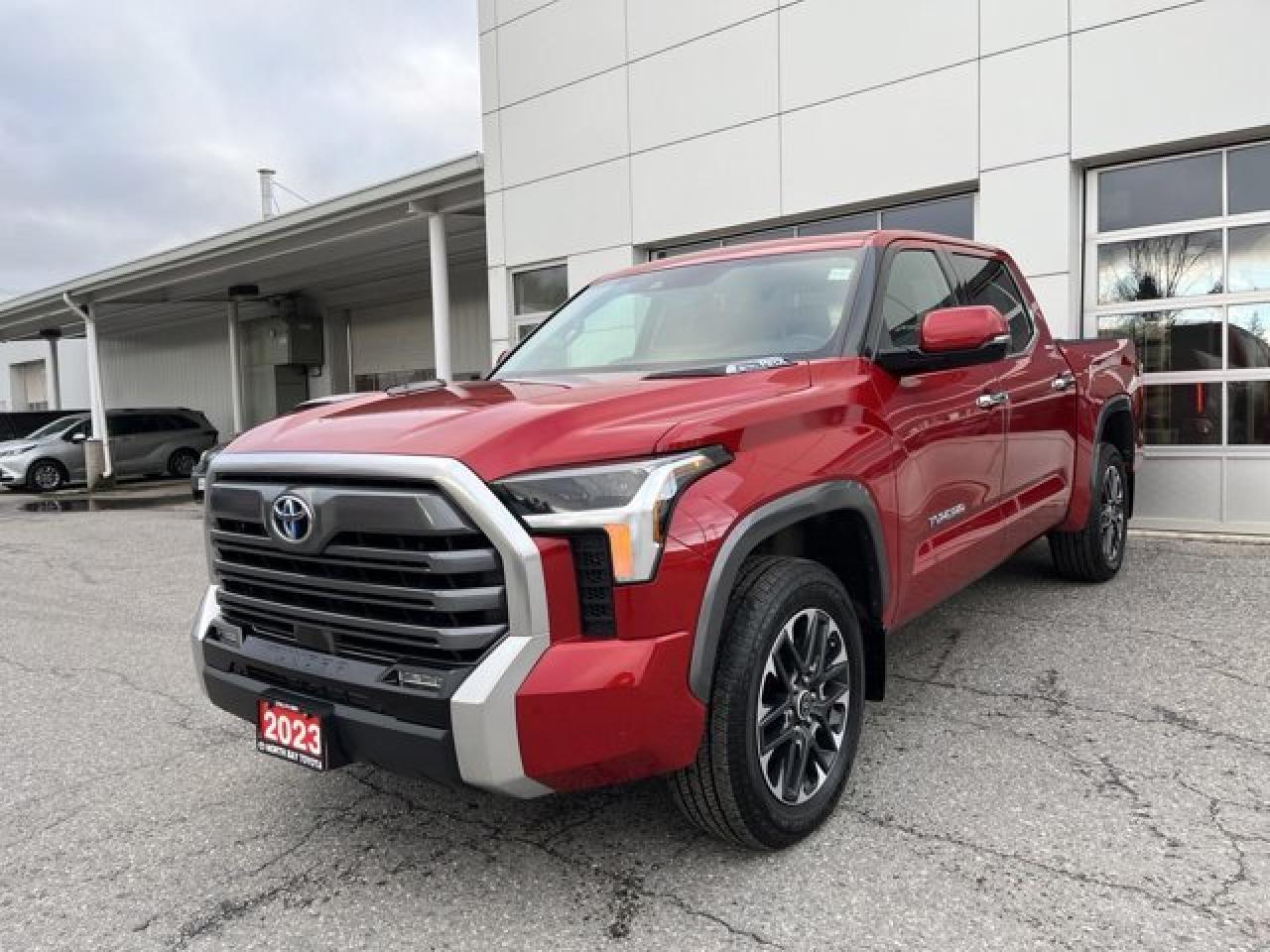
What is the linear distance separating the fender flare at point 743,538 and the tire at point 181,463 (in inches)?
832

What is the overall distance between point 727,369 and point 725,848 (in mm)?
1402

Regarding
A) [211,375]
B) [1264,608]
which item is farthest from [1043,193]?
[211,375]

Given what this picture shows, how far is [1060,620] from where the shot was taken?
A: 4.81 meters

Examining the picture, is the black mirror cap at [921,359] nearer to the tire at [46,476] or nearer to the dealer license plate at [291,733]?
the dealer license plate at [291,733]

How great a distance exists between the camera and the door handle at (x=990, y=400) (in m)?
3.67

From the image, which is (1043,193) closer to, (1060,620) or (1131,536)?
(1131,536)

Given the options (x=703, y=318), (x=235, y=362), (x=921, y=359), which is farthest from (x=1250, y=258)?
(x=235, y=362)

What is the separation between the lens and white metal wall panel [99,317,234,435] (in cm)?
2766

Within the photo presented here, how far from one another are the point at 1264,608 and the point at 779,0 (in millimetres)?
7105

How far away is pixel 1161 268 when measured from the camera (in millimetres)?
7484

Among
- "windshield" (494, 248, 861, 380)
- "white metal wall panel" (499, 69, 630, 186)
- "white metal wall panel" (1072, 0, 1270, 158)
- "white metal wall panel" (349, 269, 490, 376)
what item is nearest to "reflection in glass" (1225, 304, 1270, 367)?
"white metal wall panel" (1072, 0, 1270, 158)

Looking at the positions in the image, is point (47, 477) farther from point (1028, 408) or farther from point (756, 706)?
point (756, 706)

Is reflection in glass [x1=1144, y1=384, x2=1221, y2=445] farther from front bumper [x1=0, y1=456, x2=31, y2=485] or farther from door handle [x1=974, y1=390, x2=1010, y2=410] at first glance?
front bumper [x1=0, y1=456, x2=31, y2=485]

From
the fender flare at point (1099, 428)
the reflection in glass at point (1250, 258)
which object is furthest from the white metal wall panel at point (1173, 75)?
the fender flare at point (1099, 428)
